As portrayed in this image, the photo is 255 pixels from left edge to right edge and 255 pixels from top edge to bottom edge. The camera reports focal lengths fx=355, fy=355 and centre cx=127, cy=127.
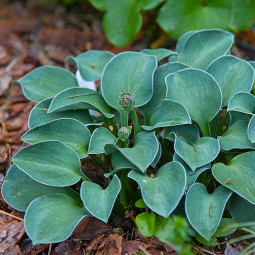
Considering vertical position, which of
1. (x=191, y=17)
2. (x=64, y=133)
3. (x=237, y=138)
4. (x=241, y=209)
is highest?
(x=191, y=17)

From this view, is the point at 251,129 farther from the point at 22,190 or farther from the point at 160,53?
the point at 22,190

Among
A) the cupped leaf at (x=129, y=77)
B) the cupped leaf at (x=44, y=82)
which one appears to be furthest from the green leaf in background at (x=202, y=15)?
the cupped leaf at (x=44, y=82)

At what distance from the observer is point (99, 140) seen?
5.46ft

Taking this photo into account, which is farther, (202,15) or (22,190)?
(202,15)

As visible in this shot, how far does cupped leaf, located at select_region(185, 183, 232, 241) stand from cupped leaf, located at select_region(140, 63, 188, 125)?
1.71 feet

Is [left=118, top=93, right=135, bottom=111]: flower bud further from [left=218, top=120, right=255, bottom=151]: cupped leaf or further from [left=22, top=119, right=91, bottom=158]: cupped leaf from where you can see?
[left=218, top=120, right=255, bottom=151]: cupped leaf

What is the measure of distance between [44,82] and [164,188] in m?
1.01

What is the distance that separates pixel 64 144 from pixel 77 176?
0.16m

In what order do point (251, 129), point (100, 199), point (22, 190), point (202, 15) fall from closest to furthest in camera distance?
point (100, 199) < point (251, 129) < point (22, 190) < point (202, 15)

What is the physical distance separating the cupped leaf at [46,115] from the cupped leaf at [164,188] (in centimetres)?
50

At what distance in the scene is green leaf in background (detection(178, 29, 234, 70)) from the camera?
1983 millimetres

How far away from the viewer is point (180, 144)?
1579 mm

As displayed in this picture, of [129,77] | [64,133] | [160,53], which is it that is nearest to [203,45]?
[160,53]

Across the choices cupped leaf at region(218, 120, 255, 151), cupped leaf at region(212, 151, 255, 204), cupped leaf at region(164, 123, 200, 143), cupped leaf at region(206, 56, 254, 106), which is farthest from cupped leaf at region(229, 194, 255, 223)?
cupped leaf at region(206, 56, 254, 106)
